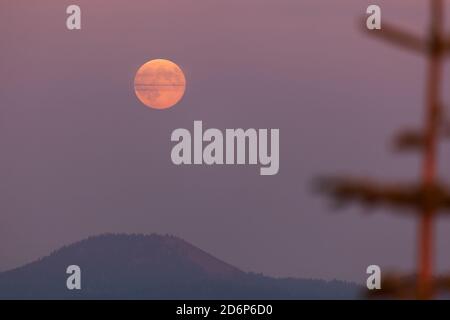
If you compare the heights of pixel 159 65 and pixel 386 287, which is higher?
pixel 159 65

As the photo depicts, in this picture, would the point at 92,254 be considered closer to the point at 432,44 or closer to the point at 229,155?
the point at 229,155

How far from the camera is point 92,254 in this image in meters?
39.2

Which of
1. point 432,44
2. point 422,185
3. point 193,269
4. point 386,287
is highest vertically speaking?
point 432,44

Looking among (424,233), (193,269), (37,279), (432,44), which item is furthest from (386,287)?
(193,269)
